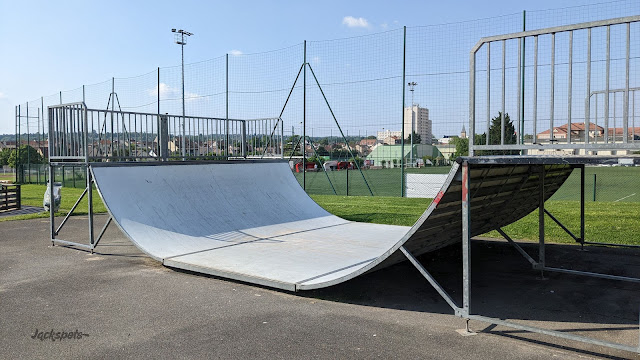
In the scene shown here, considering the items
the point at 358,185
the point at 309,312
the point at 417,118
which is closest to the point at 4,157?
the point at 358,185

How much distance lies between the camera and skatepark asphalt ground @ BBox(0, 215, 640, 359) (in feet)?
13.8

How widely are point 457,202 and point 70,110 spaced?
7625mm

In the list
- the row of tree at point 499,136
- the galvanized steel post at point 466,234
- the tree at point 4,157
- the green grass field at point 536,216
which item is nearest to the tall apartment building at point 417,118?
the row of tree at point 499,136

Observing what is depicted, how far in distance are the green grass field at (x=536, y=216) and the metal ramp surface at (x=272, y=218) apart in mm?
1856

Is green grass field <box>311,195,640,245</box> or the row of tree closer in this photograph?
the row of tree

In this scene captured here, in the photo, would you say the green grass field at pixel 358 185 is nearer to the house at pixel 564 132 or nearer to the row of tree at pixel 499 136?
the row of tree at pixel 499 136

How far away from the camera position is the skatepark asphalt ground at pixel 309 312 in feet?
13.8

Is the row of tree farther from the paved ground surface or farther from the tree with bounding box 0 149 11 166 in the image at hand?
the tree with bounding box 0 149 11 166

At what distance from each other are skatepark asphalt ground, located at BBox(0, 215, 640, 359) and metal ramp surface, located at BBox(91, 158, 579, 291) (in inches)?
14.1

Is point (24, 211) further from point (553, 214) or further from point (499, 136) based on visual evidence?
point (499, 136)

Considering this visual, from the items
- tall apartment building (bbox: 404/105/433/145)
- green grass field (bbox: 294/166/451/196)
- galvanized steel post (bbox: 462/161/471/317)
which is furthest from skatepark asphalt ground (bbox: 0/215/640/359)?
green grass field (bbox: 294/166/451/196)

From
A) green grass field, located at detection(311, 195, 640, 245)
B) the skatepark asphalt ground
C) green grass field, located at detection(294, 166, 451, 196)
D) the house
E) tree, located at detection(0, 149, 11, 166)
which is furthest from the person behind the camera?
tree, located at detection(0, 149, 11, 166)

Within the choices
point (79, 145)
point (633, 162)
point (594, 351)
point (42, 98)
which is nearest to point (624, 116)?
point (633, 162)

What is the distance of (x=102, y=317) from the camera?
16.7 feet
